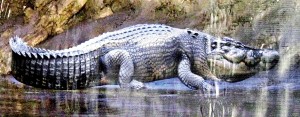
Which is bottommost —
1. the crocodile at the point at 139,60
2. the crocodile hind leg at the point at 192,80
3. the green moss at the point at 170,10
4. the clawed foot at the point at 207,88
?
the clawed foot at the point at 207,88

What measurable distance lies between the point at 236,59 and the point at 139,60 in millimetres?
805

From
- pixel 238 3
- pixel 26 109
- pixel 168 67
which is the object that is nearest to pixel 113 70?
pixel 168 67

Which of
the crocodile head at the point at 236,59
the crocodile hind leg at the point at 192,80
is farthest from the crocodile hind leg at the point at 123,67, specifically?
the crocodile head at the point at 236,59

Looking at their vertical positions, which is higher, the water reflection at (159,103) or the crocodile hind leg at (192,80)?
the crocodile hind leg at (192,80)

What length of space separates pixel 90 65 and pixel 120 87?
319mm

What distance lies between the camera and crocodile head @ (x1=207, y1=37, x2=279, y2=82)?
487 centimetres

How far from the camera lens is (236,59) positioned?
494cm

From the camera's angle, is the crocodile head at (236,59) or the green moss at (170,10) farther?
the green moss at (170,10)

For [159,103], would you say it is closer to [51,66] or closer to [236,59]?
[236,59]

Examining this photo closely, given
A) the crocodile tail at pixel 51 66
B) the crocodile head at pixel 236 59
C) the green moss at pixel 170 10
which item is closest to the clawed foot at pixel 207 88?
the crocodile head at pixel 236 59

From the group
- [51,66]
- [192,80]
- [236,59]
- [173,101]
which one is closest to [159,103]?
[173,101]

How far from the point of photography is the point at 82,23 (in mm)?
5051

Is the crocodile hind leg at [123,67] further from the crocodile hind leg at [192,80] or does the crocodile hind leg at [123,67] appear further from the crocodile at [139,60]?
the crocodile hind leg at [192,80]

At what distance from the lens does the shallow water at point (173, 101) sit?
484cm
